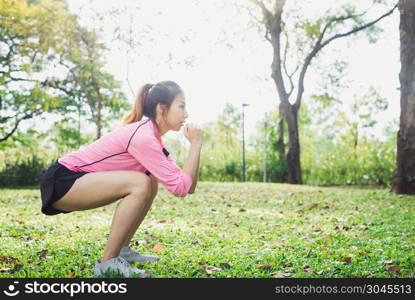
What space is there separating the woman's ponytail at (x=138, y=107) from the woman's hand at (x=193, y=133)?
1.10 ft

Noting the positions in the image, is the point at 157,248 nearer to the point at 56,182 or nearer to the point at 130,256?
the point at 130,256

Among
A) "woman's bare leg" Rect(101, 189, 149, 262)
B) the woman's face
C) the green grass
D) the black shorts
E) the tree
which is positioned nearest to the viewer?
"woman's bare leg" Rect(101, 189, 149, 262)

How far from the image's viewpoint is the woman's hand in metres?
3.11

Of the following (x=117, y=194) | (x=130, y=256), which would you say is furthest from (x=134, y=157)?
(x=130, y=256)

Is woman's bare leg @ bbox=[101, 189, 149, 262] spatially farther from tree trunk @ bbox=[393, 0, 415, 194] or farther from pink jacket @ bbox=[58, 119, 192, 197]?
tree trunk @ bbox=[393, 0, 415, 194]

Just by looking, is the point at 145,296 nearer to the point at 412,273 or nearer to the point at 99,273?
the point at 99,273

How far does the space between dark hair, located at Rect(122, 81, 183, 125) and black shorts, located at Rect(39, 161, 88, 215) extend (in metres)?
0.50

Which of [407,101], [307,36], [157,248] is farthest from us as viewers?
[307,36]

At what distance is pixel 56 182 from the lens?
9.73 ft

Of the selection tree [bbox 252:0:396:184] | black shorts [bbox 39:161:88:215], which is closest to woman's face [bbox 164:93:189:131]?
black shorts [bbox 39:161:88:215]

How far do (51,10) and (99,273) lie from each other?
41.5 ft

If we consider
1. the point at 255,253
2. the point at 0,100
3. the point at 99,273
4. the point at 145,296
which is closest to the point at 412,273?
the point at 255,253

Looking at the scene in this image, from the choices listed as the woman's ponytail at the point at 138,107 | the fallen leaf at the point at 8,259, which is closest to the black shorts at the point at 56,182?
the woman's ponytail at the point at 138,107

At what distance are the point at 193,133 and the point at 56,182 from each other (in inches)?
36.1
